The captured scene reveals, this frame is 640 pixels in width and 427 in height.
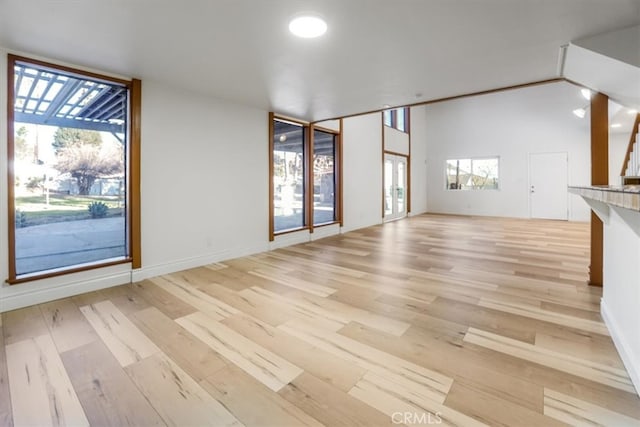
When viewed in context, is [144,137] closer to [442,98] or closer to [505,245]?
[442,98]

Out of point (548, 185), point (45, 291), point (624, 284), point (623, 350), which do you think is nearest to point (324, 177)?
point (45, 291)

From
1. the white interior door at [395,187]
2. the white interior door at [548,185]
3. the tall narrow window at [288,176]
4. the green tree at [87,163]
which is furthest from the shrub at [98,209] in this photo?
the white interior door at [548,185]

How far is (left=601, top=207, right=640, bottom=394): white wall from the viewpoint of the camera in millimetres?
1510

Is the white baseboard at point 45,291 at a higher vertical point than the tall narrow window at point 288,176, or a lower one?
lower

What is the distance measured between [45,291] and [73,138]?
57.8 inches

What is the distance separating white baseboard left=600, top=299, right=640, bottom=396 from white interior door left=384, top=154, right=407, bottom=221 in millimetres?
5837

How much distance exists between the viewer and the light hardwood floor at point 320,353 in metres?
1.38

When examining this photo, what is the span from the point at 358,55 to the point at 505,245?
412 cm

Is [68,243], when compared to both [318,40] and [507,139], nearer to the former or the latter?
[318,40]

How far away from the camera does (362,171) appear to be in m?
6.82

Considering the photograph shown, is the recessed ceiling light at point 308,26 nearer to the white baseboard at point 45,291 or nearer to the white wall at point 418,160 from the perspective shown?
the white baseboard at point 45,291

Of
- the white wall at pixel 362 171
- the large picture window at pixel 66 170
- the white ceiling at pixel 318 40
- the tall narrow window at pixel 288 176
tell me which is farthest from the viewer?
the white wall at pixel 362 171

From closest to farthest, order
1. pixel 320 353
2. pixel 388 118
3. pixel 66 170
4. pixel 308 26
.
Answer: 1. pixel 320 353
2. pixel 308 26
3. pixel 66 170
4. pixel 388 118

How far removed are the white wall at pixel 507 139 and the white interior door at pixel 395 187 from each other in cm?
192
